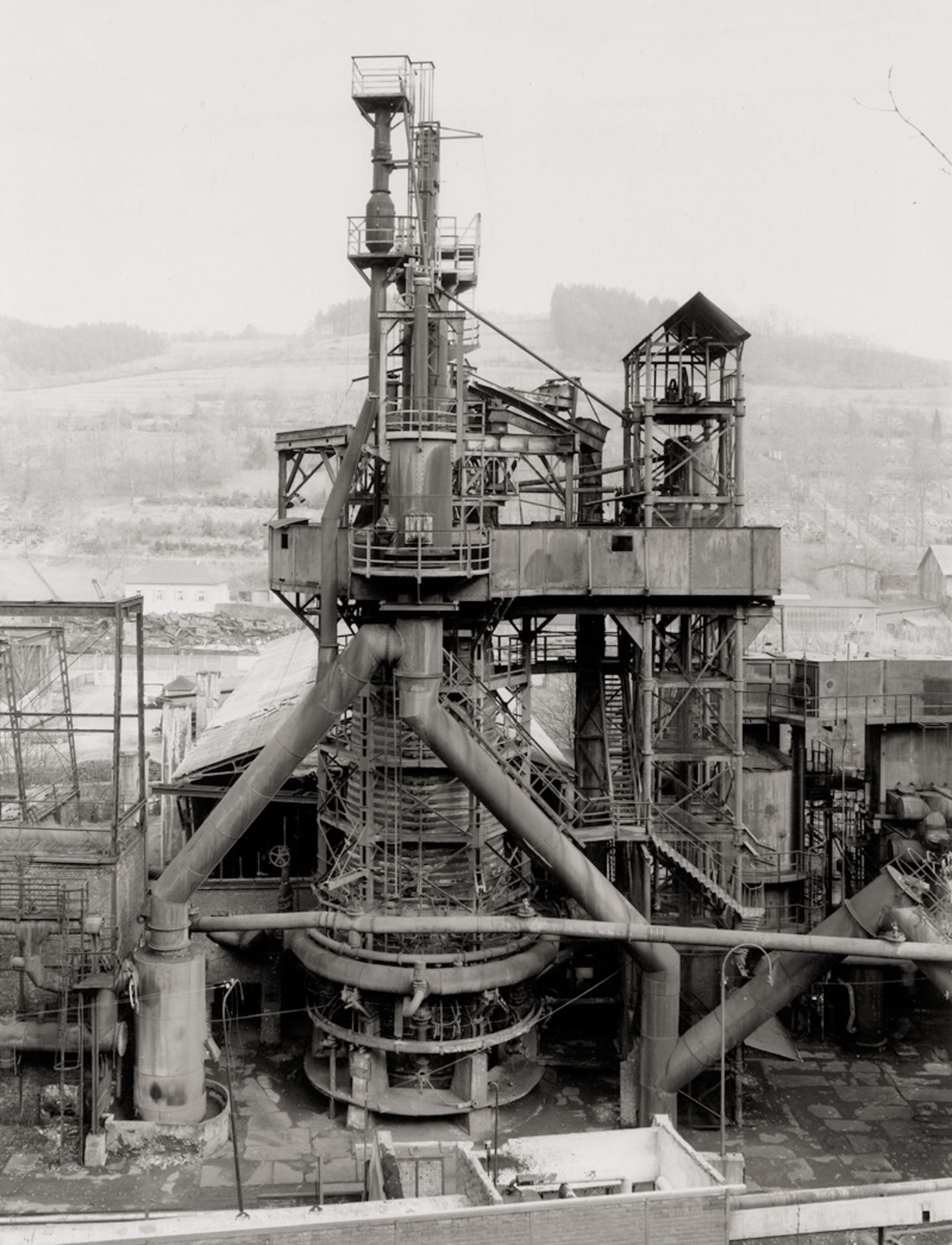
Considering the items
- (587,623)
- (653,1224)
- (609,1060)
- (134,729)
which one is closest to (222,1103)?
(609,1060)

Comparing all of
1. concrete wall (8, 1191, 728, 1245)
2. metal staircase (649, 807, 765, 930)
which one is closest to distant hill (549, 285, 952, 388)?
metal staircase (649, 807, 765, 930)

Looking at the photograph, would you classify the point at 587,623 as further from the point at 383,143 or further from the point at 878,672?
the point at 383,143

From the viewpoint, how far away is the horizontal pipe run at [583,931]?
2389 cm

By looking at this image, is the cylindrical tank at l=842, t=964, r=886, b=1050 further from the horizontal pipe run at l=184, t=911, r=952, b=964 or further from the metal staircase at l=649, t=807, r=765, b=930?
the horizontal pipe run at l=184, t=911, r=952, b=964

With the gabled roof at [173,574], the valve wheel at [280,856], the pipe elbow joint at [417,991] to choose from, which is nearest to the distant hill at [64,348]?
the gabled roof at [173,574]

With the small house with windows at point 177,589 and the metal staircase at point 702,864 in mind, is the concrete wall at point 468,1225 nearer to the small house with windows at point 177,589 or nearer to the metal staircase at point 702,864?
the metal staircase at point 702,864

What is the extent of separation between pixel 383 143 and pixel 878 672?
18704mm

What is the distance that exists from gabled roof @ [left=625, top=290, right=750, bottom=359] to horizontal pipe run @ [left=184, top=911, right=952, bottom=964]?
40.1 feet

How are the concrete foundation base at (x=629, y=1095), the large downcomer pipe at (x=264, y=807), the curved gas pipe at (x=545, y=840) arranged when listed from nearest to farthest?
the curved gas pipe at (x=545, y=840) < the large downcomer pipe at (x=264, y=807) < the concrete foundation base at (x=629, y=1095)

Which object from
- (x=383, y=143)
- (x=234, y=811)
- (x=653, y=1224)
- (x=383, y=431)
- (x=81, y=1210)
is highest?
(x=383, y=143)

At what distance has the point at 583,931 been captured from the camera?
25078 mm

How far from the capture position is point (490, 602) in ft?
88.9

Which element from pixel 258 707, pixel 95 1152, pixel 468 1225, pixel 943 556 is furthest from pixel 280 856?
pixel 943 556

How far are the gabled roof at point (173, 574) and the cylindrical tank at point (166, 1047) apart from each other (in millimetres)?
88323
